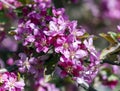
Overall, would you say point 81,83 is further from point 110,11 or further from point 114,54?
point 110,11

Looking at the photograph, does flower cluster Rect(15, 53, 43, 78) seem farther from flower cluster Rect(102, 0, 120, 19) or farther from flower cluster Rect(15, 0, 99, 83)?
flower cluster Rect(102, 0, 120, 19)

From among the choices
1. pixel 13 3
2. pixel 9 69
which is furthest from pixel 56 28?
pixel 13 3

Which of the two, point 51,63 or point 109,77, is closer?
point 51,63

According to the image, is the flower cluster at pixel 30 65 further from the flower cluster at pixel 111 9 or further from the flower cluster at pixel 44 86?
the flower cluster at pixel 111 9

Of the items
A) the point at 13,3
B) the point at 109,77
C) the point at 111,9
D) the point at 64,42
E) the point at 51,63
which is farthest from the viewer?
the point at 111,9

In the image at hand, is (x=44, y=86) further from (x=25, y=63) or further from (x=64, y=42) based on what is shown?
(x=64, y=42)

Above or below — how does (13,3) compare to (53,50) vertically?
above

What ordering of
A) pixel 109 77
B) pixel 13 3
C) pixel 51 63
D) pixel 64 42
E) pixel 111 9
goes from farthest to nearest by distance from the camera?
pixel 111 9, pixel 109 77, pixel 13 3, pixel 51 63, pixel 64 42
